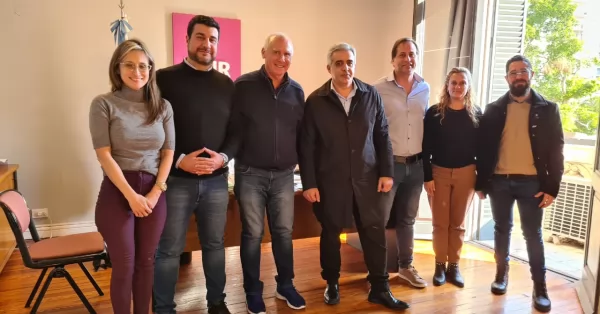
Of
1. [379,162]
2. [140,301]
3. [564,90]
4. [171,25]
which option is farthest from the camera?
[171,25]

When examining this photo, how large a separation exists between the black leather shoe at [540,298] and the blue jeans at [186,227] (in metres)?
1.91

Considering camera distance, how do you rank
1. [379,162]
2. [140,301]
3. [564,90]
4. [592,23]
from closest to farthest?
[140,301]
[379,162]
[592,23]
[564,90]

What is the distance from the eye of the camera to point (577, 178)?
362 centimetres

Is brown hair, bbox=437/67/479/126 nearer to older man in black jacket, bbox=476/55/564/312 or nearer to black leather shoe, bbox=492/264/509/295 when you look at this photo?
older man in black jacket, bbox=476/55/564/312

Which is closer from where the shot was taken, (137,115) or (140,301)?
(137,115)

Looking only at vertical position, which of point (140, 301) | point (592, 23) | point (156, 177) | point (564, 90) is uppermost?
point (592, 23)

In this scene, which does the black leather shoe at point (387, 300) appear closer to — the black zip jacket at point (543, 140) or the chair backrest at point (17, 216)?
the black zip jacket at point (543, 140)

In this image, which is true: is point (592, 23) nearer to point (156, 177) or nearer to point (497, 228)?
point (497, 228)

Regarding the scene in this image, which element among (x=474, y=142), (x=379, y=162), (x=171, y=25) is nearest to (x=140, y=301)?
(x=379, y=162)

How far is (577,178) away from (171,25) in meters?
3.79

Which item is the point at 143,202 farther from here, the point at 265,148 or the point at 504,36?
the point at 504,36

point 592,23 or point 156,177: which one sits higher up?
point 592,23

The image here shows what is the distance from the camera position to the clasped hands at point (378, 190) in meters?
2.42

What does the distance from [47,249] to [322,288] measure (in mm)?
1647
